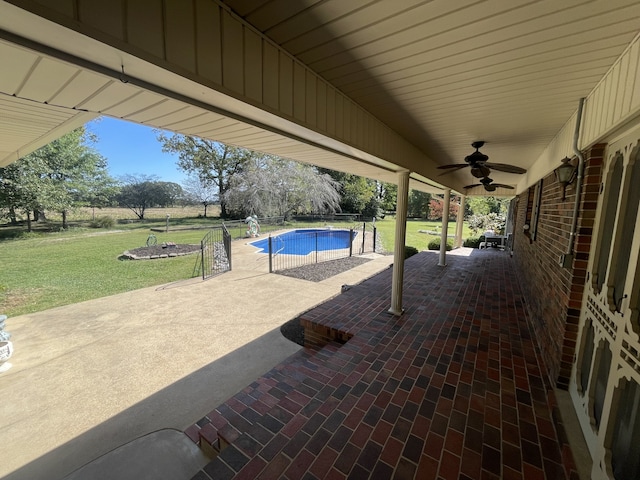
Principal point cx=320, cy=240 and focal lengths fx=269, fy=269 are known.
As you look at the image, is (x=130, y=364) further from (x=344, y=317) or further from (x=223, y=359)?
(x=344, y=317)

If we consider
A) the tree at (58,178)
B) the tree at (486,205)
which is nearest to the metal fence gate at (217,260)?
the tree at (58,178)

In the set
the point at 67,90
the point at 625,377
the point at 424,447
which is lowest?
the point at 424,447

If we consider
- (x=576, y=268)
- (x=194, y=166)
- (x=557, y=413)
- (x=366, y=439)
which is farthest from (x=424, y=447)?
(x=194, y=166)

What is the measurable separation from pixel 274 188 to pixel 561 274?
1714cm

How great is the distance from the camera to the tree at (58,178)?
12305 mm

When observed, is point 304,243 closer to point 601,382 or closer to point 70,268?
point 70,268

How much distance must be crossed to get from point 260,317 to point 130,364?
187 centimetres

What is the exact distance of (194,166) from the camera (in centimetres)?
2261

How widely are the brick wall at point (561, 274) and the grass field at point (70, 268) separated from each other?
7530 millimetres

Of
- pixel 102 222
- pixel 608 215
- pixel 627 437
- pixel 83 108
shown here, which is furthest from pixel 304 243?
pixel 627 437

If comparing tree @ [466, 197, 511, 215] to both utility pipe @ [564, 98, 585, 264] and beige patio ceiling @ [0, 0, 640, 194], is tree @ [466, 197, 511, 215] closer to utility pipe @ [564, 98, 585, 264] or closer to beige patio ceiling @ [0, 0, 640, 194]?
utility pipe @ [564, 98, 585, 264]

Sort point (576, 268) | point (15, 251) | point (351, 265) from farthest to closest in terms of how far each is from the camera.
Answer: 1. point (15, 251)
2. point (351, 265)
3. point (576, 268)

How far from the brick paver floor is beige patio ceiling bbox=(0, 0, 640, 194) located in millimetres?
2158

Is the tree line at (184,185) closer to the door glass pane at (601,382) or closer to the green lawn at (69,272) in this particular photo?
the green lawn at (69,272)
